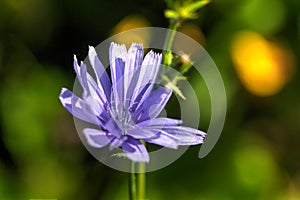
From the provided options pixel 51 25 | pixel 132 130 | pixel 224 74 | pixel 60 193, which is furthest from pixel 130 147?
pixel 51 25

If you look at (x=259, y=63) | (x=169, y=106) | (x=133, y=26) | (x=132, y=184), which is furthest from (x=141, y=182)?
(x=259, y=63)

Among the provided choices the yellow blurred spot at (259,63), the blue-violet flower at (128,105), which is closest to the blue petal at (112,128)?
the blue-violet flower at (128,105)

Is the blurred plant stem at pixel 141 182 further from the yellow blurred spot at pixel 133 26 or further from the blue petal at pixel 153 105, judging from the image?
the yellow blurred spot at pixel 133 26

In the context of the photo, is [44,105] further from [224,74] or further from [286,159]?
[286,159]

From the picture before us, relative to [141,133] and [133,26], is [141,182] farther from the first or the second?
[133,26]

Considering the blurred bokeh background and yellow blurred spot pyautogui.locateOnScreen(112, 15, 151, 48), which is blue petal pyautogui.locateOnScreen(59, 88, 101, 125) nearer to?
yellow blurred spot pyautogui.locateOnScreen(112, 15, 151, 48)

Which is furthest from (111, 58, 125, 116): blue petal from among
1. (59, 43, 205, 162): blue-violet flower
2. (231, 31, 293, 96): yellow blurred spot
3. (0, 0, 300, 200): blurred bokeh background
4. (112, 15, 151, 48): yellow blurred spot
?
(231, 31, 293, 96): yellow blurred spot
